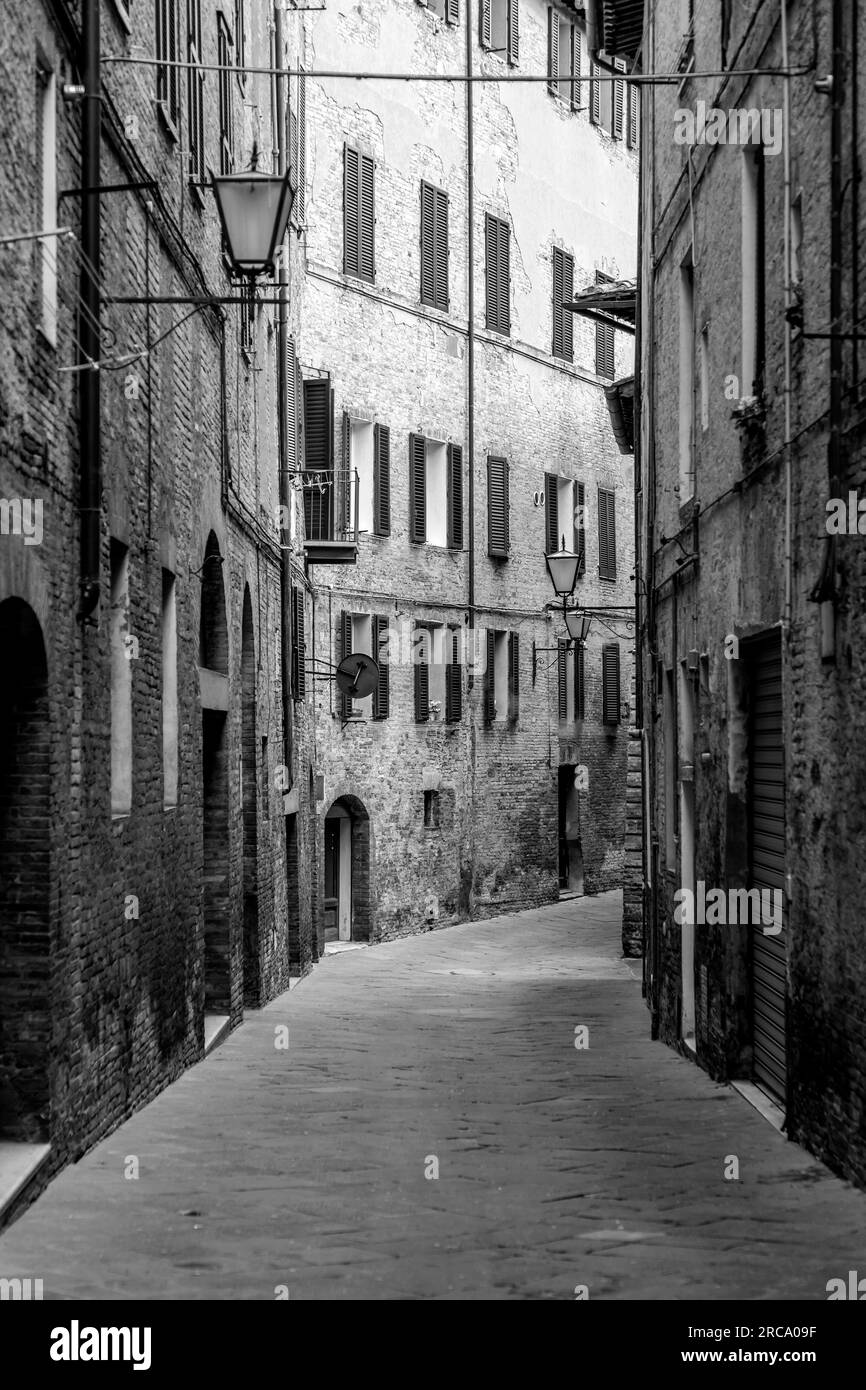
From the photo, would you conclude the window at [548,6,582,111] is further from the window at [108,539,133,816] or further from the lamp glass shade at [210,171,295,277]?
the lamp glass shade at [210,171,295,277]

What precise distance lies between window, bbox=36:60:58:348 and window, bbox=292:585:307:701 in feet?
42.9

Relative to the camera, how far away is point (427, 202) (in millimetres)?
28531

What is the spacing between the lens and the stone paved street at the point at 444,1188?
21.7 ft

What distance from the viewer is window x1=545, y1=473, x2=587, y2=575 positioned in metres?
32.6

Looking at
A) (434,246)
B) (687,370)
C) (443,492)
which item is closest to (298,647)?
(443,492)

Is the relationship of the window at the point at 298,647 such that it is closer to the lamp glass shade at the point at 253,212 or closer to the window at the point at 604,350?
the lamp glass shade at the point at 253,212

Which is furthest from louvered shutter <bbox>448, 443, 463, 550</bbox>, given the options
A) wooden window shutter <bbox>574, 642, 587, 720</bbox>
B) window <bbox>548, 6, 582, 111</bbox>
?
window <bbox>548, 6, 582, 111</bbox>

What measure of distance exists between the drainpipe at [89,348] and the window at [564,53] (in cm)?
2405

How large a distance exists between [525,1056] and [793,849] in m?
5.16

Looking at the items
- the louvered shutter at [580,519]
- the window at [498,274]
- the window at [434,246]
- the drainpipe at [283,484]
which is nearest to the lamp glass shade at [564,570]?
the drainpipe at [283,484]

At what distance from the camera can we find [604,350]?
3484 cm
